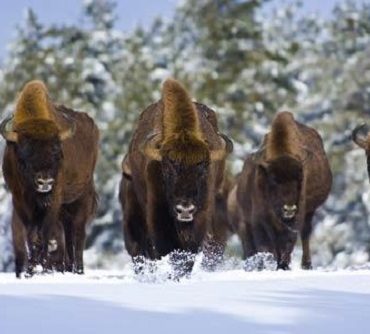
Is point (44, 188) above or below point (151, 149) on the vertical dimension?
below

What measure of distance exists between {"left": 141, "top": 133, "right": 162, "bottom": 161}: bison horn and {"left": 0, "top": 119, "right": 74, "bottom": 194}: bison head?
4.71ft

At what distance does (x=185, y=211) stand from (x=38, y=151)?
8.19 feet

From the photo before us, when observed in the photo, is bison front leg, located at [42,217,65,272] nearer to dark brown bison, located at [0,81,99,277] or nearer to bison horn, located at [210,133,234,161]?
dark brown bison, located at [0,81,99,277]

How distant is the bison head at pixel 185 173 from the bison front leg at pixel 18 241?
2.77 m

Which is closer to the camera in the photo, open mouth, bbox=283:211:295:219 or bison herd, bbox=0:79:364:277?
bison herd, bbox=0:79:364:277

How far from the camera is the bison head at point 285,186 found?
12883 millimetres

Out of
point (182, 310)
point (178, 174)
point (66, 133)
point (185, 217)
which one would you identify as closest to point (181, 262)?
point (185, 217)

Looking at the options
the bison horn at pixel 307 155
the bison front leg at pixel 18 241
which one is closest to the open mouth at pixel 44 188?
the bison front leg at pixel 18 241

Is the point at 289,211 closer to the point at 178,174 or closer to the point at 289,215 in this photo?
the point at 289,215

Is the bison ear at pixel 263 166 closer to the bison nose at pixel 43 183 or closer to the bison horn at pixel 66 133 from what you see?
the bison horn at pixel 66 133

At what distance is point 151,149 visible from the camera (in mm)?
9344

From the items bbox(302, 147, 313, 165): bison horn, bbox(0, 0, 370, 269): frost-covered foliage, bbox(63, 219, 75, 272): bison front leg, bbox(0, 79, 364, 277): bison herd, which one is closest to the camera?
bbox(0, 79, 364, 277): bison herd

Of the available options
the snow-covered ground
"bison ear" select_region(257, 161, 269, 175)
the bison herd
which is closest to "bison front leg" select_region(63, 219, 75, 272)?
the bison herd

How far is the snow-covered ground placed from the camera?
466cm
